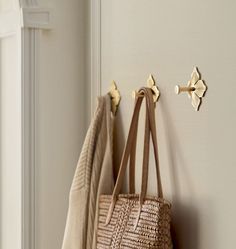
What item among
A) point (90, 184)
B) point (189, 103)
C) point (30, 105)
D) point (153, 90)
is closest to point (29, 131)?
point (30, 105)

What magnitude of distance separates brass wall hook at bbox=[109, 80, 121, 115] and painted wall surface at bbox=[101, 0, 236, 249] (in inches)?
0.8

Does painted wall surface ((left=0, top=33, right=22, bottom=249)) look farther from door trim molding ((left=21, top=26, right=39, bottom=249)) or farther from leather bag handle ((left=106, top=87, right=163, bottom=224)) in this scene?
leather bag handle ((left=106, top=87, right=163, bottom=224))

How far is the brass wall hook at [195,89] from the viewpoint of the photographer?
3.39ft

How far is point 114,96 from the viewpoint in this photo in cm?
133

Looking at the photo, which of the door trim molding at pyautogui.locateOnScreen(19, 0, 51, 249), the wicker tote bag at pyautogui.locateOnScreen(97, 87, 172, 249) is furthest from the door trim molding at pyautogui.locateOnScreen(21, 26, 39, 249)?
the wicker tote bag at pyautogui.locateOnScreen(97, 87, 172, 249)

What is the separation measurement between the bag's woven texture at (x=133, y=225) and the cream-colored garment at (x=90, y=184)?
5 cm

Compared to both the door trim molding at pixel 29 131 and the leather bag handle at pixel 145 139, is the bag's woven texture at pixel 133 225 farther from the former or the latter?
the door trim molding at pixel 29 131

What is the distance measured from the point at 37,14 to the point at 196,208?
0.61 m

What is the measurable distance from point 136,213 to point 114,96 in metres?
0.32

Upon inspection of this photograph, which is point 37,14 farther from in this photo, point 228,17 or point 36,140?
point 228,17

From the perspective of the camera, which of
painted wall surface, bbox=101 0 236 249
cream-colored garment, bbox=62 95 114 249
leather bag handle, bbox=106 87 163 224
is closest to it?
painted wall surface, bbox=101 0 236 249

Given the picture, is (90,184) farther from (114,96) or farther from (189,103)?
(189,103)

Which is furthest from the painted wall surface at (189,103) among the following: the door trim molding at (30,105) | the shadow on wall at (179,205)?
the door trim molding at (30,105)

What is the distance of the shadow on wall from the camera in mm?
1076
